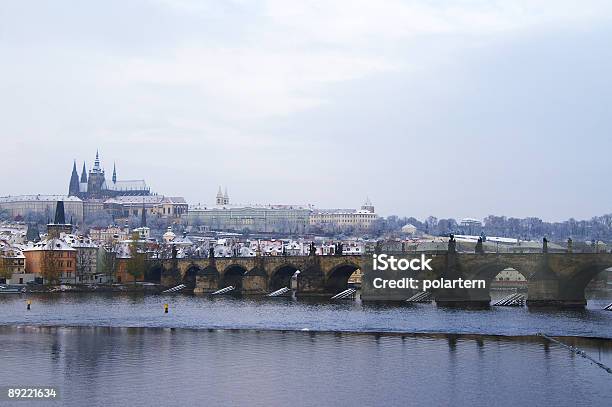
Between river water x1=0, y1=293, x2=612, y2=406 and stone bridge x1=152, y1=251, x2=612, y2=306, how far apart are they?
5609 mm

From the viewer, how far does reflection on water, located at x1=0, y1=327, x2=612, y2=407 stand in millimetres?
37031

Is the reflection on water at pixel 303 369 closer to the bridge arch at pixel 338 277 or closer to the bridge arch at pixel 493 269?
the bridge arch at pixel 493 269

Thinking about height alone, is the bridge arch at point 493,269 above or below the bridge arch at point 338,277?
above

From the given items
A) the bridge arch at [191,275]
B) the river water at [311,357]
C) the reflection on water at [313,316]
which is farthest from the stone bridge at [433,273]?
the river water at [311,357]

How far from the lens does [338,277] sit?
101m

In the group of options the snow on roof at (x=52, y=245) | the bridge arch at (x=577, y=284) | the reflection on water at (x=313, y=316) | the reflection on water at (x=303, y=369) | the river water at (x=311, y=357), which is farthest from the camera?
the snow on roof at (x=52, y=245)

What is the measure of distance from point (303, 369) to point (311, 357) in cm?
367

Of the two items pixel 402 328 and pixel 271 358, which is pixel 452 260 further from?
pixel 271 358

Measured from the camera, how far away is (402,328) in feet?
195

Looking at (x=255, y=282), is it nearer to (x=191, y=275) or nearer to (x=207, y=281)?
(x=207, y=281)

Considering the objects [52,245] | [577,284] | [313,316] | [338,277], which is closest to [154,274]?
[52,245]

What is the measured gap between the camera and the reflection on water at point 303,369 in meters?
37.0

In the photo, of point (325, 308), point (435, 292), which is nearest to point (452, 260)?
point (435, 292)

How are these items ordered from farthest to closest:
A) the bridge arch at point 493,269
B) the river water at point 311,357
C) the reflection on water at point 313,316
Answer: the bridge arch at point 493,269, the reflection on water at point 313,316, the river water at point 311,357
